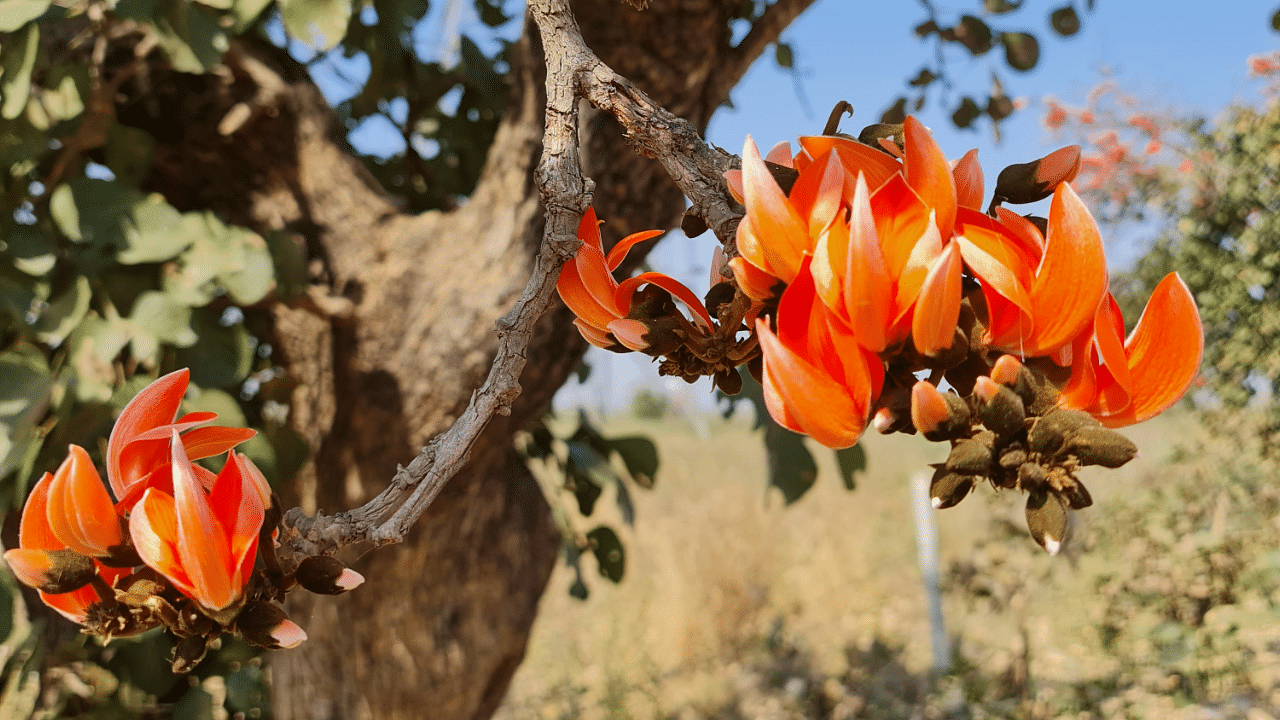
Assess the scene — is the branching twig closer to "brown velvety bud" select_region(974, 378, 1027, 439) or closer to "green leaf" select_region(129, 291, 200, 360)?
"brown velvety bud" select_region(974, 378, 1027, 439)

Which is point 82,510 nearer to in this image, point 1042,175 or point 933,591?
point 1042,175

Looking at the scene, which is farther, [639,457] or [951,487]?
[639,457]

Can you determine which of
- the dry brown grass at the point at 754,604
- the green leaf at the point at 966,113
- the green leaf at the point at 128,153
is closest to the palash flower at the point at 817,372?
the green leaf at the point at 128,153

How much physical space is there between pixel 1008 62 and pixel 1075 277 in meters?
1.40

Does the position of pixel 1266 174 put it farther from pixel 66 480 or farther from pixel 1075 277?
pixel 66 480

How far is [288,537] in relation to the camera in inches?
14.4

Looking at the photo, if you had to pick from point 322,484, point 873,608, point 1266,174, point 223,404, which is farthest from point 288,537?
point 873,608

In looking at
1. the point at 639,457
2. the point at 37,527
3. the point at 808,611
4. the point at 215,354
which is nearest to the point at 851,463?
the point at 639,457

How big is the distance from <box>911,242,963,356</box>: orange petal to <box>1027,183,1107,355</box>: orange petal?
0.03 meters

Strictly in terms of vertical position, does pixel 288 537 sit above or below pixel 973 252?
below

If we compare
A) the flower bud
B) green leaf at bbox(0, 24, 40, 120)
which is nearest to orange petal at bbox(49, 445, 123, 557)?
the flower bud

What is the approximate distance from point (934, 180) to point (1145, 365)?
10 cm

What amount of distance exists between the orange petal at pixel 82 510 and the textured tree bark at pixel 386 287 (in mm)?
803

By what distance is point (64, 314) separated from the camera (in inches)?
40.5
